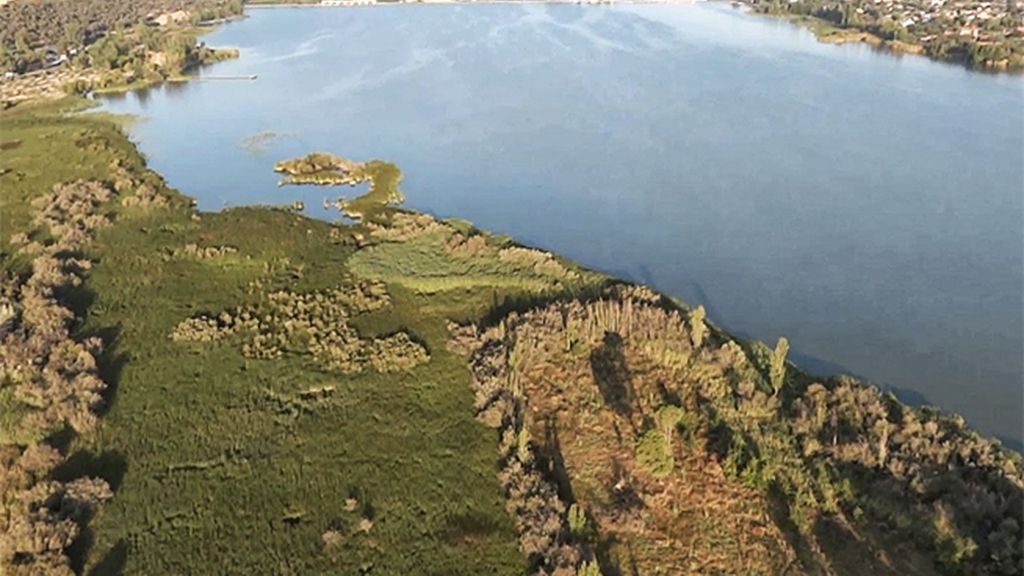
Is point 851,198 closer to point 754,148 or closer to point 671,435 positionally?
point 754,148

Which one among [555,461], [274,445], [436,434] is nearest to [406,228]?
[436,434]

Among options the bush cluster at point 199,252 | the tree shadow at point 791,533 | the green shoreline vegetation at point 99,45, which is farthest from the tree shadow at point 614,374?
the green shoreline vegetation at point 99,45

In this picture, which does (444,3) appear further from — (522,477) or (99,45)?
(522,477)

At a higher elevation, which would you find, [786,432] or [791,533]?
[786,432]

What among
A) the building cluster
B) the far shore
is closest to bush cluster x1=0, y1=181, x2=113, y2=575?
the building cluster

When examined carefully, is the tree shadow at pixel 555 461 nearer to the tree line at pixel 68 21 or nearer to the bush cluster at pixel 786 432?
the bush cluster at pixel 786 432

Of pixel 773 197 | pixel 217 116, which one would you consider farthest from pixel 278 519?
pixel 217 116
